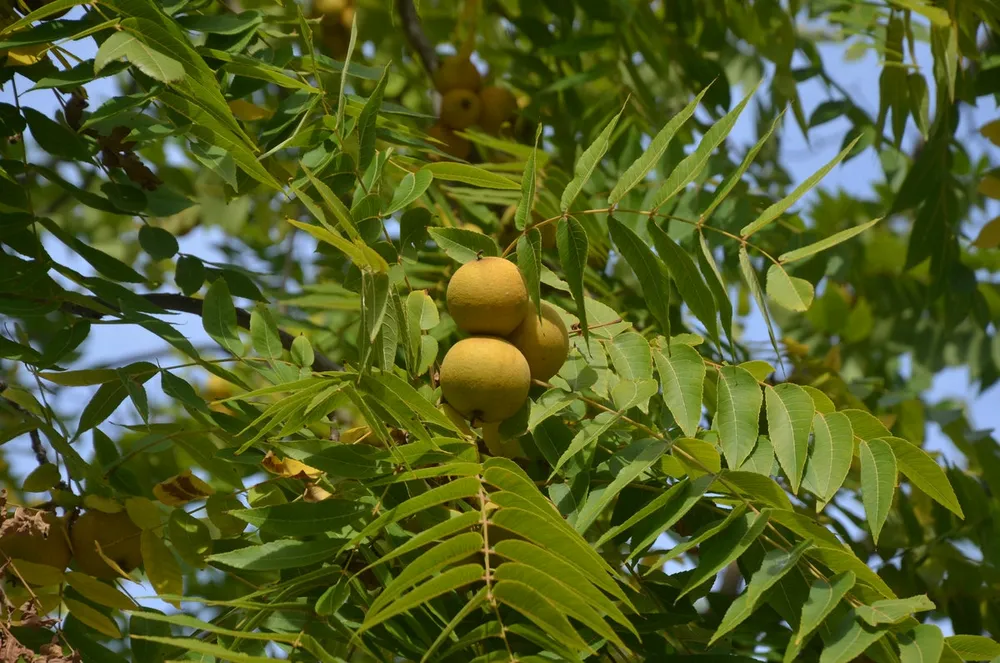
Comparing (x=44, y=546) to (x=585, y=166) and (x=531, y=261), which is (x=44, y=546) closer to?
(x=531, y=261)

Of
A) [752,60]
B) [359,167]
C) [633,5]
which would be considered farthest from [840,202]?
[359,167]

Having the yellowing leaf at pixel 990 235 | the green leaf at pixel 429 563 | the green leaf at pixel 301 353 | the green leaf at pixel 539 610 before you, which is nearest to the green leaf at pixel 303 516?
the green leaf at pixel 429 563

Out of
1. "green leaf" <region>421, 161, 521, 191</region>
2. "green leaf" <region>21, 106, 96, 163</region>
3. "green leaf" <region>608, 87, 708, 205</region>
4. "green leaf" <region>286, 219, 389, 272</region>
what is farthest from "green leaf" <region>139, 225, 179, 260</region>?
"green leaf" <region>608, 87, 708, 205</region>

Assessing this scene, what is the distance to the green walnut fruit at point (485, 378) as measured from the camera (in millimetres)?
1785

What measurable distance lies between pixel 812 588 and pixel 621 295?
1.55 meters

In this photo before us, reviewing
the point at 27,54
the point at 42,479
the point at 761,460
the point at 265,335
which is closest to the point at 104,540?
Result: the point at 42,479

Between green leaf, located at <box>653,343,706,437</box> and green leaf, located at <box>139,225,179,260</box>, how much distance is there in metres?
1.35

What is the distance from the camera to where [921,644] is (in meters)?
1.67

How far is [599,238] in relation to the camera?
2748mm

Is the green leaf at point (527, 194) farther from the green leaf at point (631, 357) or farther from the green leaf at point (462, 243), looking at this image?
the green leaf at point (631, 357)

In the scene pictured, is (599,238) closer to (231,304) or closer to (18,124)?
(231,304)

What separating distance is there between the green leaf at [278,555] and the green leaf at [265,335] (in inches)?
20.4

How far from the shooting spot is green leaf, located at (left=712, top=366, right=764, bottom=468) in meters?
1.83

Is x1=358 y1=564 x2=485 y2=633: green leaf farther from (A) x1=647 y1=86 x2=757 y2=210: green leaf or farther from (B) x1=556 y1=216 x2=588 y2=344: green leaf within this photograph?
(A) x1=647 y1=86 x2=757 y2=210: green leaf
